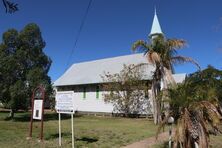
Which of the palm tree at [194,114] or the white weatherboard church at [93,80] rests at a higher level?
the white weatherboard church at [93,80]

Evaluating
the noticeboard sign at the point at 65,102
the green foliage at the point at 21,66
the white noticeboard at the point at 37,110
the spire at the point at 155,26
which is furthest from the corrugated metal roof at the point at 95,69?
the noticeboard sign at the point at 65,102

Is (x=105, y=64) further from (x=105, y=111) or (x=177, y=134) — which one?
(x=177, y=134)

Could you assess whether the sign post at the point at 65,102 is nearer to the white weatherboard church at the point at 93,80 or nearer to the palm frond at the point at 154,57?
the palm frond at the point at 154,57

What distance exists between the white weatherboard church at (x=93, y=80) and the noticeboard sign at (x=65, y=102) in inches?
639

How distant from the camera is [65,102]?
40.2ft

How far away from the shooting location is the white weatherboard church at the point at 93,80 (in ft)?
102

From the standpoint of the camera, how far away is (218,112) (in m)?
8.09

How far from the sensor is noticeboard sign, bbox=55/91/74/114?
39.6 ft

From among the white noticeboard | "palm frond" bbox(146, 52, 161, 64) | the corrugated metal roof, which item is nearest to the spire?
the corrugated metal roof

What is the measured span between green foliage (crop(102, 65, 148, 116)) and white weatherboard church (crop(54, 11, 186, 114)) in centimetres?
134

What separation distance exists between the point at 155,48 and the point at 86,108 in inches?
610

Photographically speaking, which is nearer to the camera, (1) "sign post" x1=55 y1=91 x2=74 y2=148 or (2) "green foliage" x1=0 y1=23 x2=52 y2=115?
(1) "sign post" x1=55 y1=91 x2=74 y2=148

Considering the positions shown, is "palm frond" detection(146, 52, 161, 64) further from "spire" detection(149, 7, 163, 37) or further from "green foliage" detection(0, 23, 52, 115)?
"spire" detection(149, 7, 163, 37)

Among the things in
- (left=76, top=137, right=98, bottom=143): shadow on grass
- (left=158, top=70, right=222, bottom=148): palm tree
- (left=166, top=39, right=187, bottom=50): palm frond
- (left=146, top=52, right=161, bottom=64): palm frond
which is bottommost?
(left=76, top=137, right=98, bottom=143): shadow on grass
